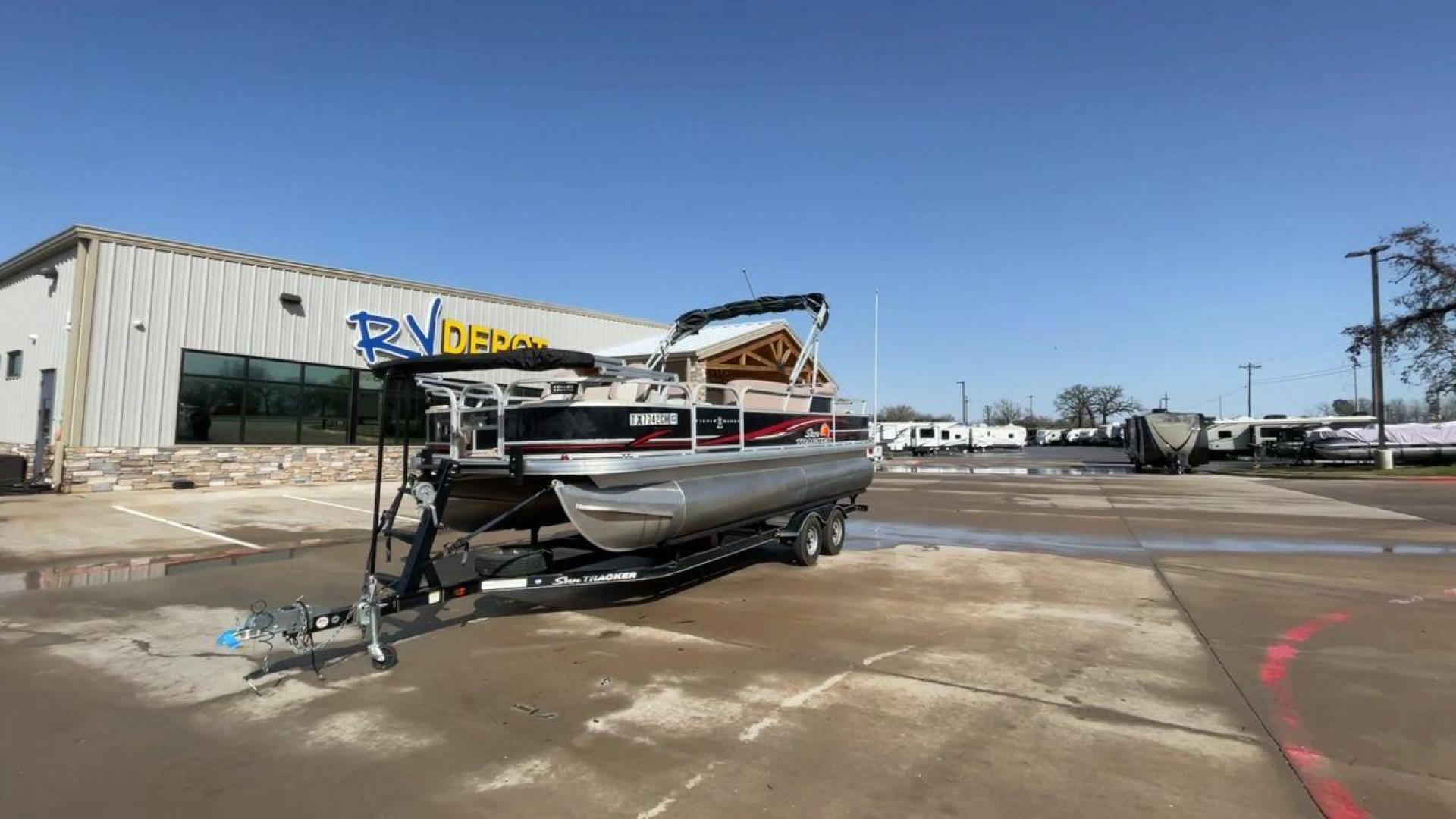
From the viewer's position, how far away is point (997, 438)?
68875mm

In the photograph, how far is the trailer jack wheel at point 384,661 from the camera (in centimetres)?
512

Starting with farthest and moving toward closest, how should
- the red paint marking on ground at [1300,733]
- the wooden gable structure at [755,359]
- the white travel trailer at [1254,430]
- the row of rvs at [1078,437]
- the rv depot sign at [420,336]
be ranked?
1. the row of rvs at [1078,437]
2. the white travel trailer at [1254,430]
3. the wooden gable structure at [755,359]
4. the rv depot sign at [420,336]
5. the red paint marking on ground at [1300,733]

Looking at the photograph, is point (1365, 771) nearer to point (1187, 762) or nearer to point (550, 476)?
point (1187, 762)

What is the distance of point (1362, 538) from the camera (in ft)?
38.6

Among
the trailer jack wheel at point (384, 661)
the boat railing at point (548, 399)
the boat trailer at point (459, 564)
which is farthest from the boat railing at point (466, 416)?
the trailer jack wheel at point (384, 661)

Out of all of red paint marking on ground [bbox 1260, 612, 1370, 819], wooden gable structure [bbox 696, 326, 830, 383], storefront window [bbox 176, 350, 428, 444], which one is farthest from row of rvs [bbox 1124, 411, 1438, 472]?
storefront window [bbox 176, 350, 428, 444]

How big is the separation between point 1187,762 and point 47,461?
22071mm

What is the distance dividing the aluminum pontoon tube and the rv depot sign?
551 inches

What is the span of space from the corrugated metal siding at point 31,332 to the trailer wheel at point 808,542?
1715 cm

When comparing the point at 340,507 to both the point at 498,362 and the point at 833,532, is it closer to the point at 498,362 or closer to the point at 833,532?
the point at 833,532

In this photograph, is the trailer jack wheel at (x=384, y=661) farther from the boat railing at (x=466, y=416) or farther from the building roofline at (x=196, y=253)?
the building roofline at (x=196, y=253)

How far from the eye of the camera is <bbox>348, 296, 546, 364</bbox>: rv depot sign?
66.7ft

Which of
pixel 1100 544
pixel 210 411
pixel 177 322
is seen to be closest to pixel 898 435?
pixel 1100 544

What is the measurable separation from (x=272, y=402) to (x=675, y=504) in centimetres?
1649
